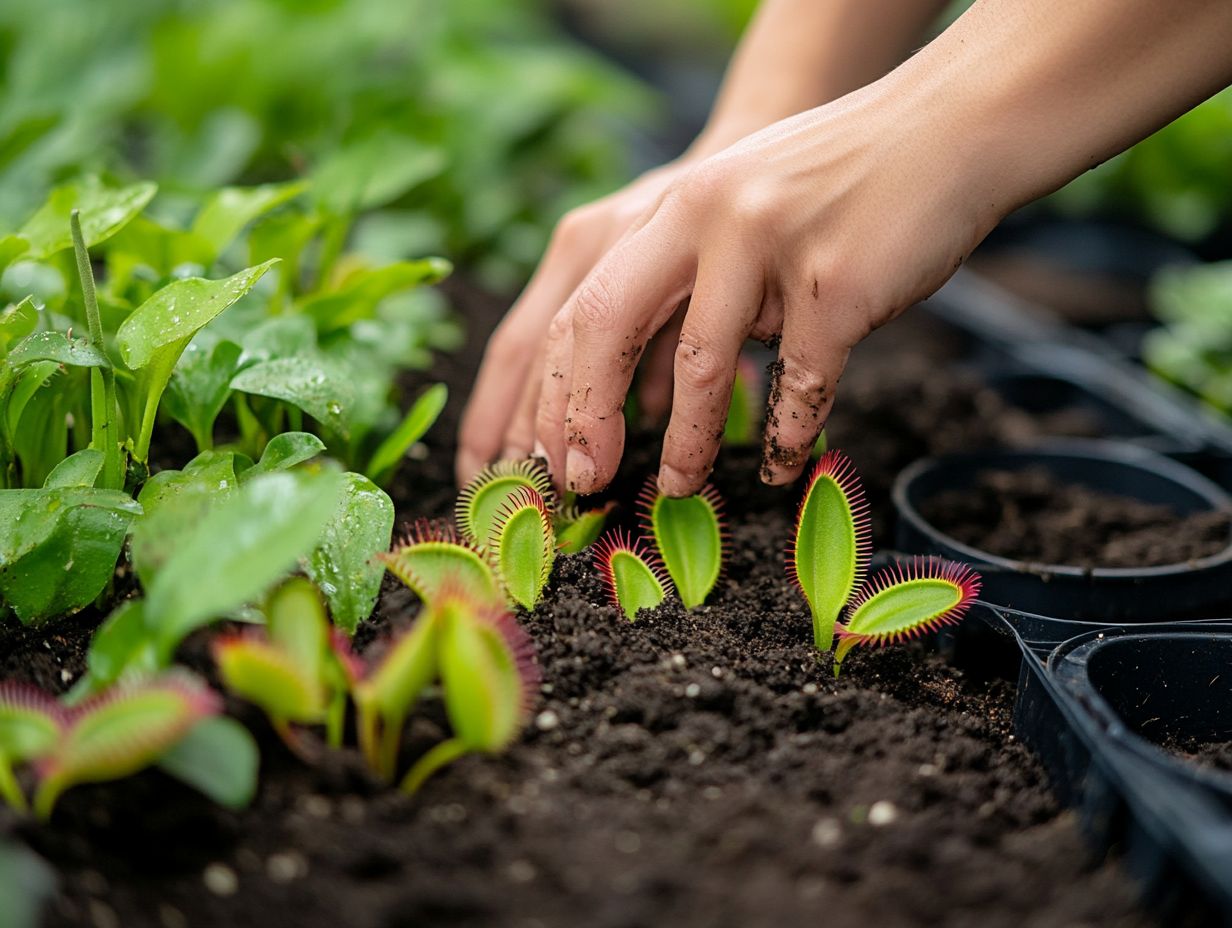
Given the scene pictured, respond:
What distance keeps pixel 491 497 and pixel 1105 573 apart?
2.05ft

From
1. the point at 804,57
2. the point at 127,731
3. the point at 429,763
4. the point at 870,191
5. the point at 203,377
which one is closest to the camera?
the point at 127,731

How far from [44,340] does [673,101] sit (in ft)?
10.8

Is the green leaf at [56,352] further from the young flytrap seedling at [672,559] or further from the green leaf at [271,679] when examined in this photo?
the young flytrap seedling at [672,559]

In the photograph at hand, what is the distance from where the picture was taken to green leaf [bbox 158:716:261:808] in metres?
0.69

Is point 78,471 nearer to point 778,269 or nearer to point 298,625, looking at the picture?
point 298,625

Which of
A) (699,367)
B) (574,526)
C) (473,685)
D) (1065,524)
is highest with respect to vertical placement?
(699,367)

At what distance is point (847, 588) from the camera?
3.26 feet

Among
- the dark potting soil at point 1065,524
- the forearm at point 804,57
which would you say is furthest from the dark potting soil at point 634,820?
the forearm at point 804,57

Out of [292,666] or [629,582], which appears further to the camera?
[629,582]

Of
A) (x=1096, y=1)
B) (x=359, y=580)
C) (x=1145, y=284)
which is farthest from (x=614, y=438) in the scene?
(x=1145, y=284)

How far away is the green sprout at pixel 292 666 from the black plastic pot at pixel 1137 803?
0.54 metres

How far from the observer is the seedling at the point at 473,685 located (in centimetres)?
72

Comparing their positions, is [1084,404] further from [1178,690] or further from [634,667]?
[634,667]

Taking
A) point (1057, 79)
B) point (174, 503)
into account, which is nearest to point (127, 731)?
point (174, 503)
